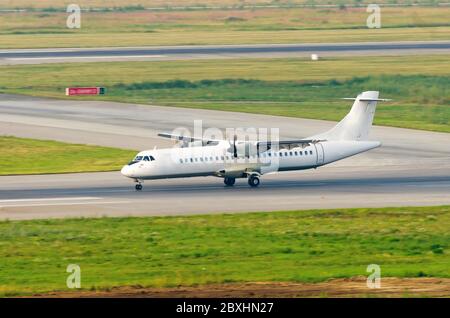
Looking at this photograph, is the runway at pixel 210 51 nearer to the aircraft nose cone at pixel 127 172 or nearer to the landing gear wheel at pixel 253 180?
the landing gear wheel at pixel 253 180

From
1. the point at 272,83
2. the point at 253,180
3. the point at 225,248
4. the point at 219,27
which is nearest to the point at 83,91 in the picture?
the point at 272,83

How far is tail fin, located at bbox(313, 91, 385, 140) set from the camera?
6266 cm

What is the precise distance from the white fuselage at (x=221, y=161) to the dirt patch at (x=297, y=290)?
24.3 m

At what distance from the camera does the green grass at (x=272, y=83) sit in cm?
9431

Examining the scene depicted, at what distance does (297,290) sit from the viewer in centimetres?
3372

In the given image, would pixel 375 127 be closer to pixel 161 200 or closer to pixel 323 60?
pixel 161 200

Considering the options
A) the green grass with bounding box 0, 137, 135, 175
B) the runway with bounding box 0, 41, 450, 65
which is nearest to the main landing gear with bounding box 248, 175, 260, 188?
the green grass with bounding box 0, 137, 135, 175

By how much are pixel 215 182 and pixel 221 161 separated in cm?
349

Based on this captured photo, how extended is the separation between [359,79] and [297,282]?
73705 millimetres

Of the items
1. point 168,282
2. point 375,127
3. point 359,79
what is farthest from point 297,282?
point 359,79

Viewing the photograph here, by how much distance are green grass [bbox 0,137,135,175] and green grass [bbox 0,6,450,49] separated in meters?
65.1

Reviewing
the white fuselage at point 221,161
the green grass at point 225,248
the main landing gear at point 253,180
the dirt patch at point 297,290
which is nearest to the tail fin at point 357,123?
the white fuselage at point 221,161
